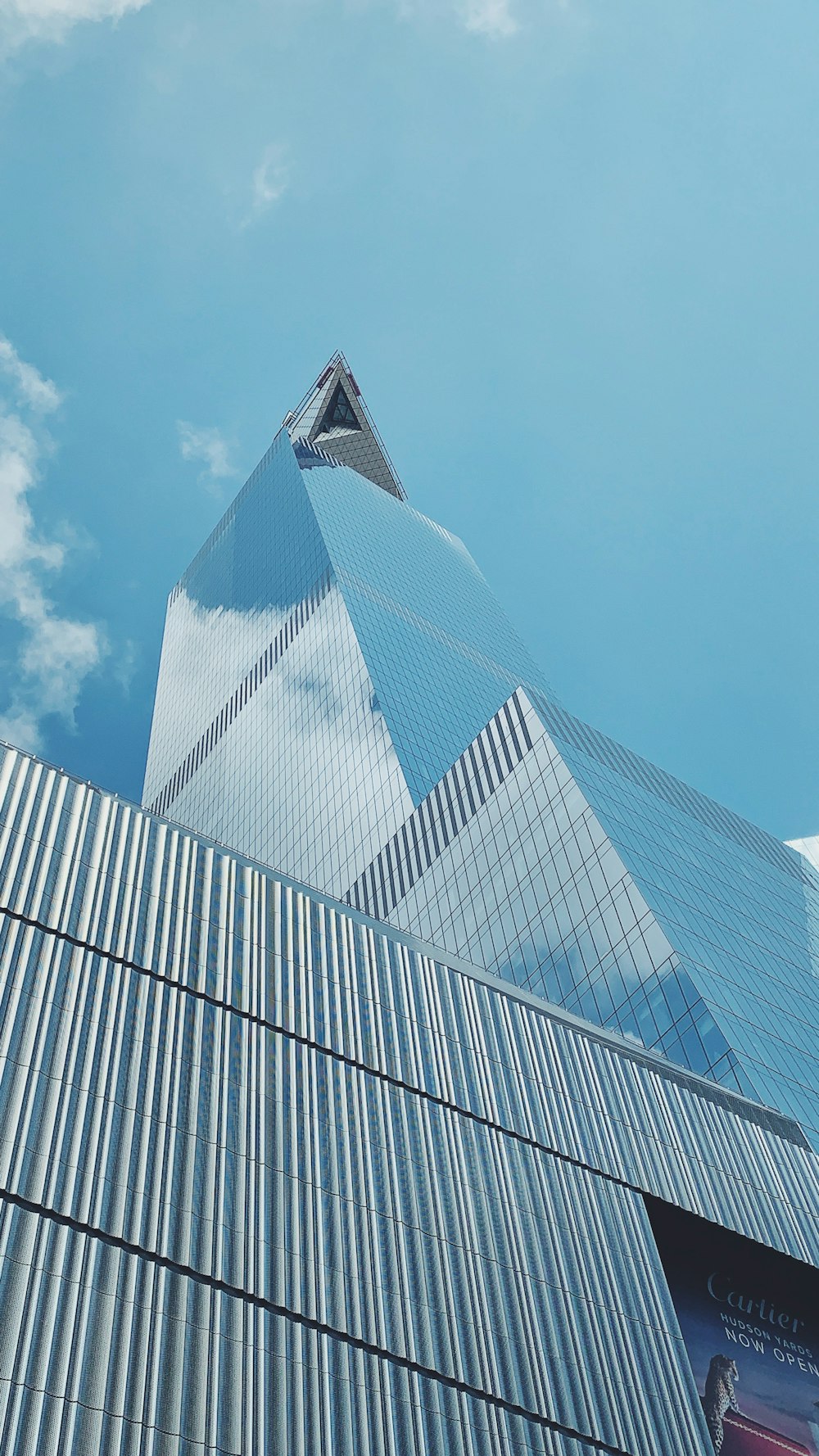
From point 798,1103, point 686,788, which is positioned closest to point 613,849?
point 798,1103

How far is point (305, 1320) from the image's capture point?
2127 centimetres

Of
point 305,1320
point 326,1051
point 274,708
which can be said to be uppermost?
point 274,708

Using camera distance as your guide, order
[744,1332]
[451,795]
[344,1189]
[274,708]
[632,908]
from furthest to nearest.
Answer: [274,708] → [451,795] → [632,908] → [744,1332] → [344,1189]

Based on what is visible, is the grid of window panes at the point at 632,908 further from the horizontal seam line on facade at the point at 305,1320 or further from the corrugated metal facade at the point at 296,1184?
the horizontal seam line on facade at the point at 305,1320

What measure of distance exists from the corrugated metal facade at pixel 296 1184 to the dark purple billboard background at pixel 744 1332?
2.81 feet

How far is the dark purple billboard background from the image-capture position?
1121 inches

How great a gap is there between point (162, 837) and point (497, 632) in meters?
125

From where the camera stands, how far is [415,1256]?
24281 mm

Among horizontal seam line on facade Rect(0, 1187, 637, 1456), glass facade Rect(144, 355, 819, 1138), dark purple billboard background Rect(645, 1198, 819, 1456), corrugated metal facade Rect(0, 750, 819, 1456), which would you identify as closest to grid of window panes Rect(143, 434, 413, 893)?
glass facade Rect(144, 355, 819, 1138)

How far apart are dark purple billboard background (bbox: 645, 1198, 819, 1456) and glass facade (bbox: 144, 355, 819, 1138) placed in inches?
644

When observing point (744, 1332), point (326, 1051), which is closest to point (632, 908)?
point (744, 1332)

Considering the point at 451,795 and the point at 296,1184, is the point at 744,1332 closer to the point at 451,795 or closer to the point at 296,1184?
the point at 296,1184

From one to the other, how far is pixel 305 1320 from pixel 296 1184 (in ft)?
9.12

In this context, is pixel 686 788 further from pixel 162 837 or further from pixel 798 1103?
pixel 162 837
